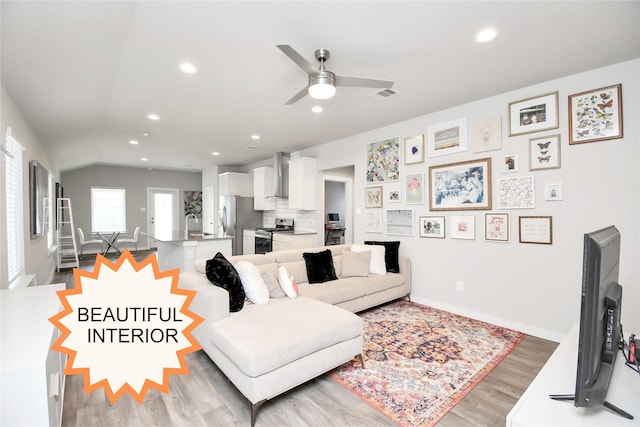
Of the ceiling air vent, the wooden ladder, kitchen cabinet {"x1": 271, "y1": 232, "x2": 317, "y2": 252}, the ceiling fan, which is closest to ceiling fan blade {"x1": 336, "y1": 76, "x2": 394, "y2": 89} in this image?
the ceiling fan

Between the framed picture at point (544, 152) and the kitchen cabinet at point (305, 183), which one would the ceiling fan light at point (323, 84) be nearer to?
the framed picture at point (544, 152)

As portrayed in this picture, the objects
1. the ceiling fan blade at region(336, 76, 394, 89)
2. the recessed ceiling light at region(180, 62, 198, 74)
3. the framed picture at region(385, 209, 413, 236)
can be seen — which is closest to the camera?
the ceiling fan blade at region(336, 76, 394, 89)

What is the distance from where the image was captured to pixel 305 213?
5863mm

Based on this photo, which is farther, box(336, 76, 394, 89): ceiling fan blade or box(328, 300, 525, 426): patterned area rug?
box(336, 76, 394, 89): ceiling fan blade

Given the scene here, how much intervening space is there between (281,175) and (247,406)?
182 inches

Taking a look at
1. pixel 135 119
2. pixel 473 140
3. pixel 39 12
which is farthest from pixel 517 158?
pixel 135 119

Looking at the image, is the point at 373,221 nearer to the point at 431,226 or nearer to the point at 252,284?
the point at 431,226

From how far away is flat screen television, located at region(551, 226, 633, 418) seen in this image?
0.84m

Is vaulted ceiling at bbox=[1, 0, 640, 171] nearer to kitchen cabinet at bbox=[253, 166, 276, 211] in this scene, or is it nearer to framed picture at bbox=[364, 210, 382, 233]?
framed picture at bbox=[364, 210, 382, 233]

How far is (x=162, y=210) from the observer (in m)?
9.35

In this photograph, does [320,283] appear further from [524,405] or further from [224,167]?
[224,167]

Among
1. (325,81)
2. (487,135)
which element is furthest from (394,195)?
(325,81)

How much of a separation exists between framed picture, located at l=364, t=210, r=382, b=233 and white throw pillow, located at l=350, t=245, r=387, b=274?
0.54 metres

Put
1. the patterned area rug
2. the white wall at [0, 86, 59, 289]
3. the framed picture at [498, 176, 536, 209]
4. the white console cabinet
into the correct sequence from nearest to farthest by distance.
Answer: the white console cabinet < the patterned area rug < the white wall at [0, 86, 59, 289] < the framed picture at [498, 176, 536, 209]
